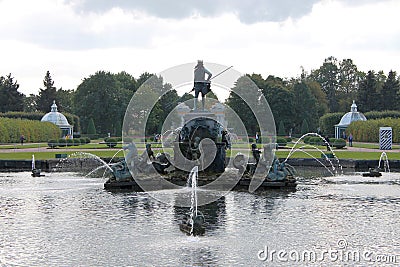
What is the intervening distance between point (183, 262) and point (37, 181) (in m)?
17.1

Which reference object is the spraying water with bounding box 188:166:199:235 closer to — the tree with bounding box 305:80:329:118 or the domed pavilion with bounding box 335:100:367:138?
the domed pavilion with bounding box 335:100:367:138

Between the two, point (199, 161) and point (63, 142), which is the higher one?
point (63, 142)

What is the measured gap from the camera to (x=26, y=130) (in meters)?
73.8

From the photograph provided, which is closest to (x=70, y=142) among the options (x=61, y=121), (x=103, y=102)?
(x=61, y=121)

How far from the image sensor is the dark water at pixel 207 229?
12.8 m

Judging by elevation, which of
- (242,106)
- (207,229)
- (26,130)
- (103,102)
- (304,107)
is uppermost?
(103,102)

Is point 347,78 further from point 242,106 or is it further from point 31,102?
point 31,102

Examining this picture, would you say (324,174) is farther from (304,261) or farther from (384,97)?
(384,97)

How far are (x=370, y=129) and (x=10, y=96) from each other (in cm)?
6228

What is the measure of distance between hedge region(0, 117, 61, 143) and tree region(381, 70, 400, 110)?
Answer: 5000 centimetres

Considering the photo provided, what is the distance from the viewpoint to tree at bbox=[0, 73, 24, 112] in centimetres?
10500

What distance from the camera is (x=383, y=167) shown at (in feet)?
117

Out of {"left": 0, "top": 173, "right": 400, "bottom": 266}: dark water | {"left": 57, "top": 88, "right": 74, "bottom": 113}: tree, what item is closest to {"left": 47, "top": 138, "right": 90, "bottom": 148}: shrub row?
{"left": 0, "top": 173, "right": 400, "bottom": 266}: dark water

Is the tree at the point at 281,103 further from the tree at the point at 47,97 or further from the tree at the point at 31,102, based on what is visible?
the tree at the point at 31,102
